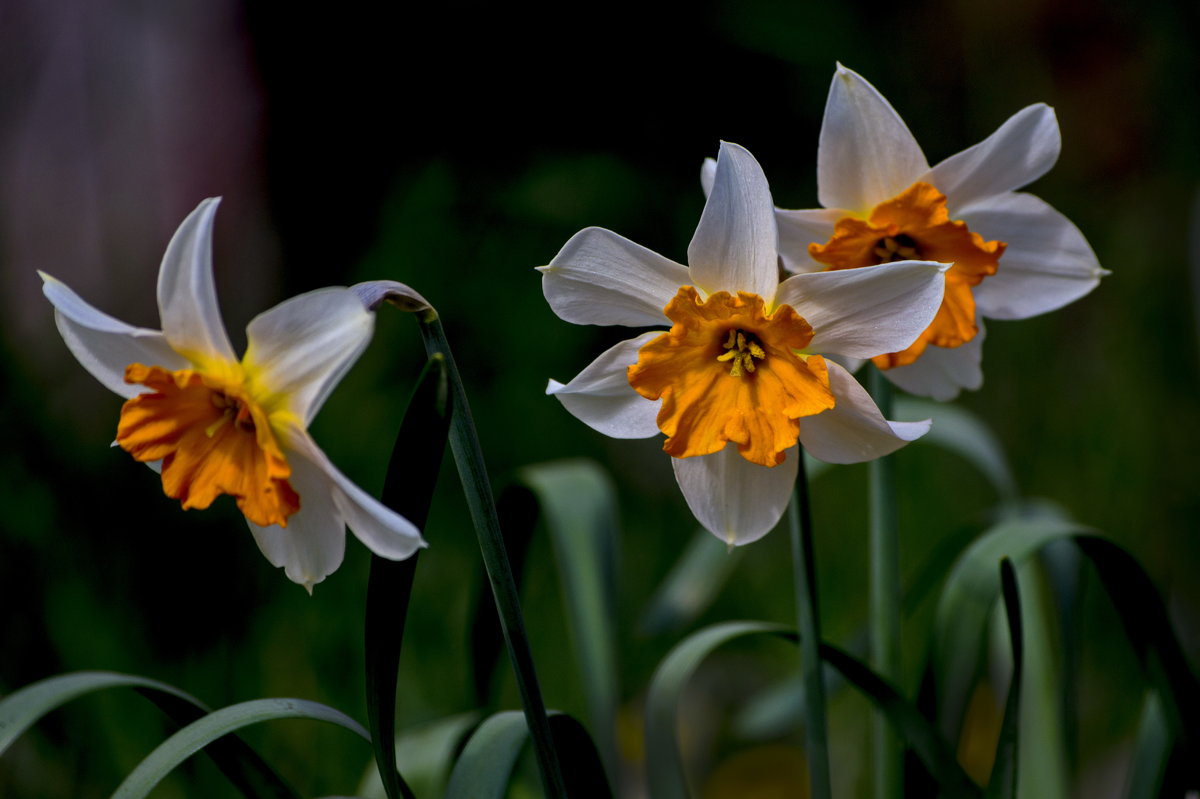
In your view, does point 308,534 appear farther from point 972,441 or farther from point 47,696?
point 972,441

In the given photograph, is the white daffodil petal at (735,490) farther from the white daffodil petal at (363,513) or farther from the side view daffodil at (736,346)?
the white daffodil petal at (363,513)

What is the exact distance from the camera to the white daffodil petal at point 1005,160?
60cm

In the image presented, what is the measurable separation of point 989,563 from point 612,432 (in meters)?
0.35

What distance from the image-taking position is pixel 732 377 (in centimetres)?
56

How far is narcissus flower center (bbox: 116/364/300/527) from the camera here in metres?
0.47

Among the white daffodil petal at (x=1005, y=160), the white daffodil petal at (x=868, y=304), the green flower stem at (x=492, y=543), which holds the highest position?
the white daffodil petal at (x=1005, y=160)

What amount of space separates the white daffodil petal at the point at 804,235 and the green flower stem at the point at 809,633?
0.12 meters

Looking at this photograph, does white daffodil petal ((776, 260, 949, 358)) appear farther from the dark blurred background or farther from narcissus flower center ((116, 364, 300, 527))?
the dark blurred background

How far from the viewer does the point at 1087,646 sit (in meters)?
1.96

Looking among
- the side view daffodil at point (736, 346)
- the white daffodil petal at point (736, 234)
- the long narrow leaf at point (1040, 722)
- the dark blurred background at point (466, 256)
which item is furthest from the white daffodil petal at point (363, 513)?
the dark blurred background at point (466, 256)

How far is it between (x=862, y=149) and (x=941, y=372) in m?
0.17

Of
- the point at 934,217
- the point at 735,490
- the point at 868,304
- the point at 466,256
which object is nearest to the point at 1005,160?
the point at 934,217

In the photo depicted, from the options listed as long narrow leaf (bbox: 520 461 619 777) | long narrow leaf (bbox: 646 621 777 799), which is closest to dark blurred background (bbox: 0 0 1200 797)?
long narrow leaf (bbox: 520 461 619 777)

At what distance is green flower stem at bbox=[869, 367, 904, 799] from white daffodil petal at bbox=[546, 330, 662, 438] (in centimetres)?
25
